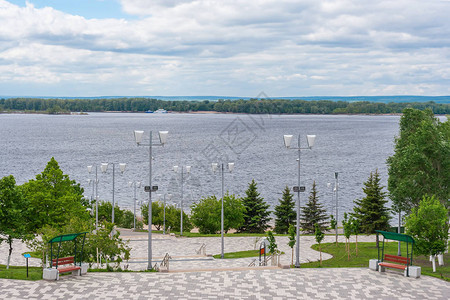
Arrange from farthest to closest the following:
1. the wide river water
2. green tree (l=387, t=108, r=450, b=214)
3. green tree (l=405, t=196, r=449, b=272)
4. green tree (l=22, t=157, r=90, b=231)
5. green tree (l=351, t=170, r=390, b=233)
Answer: the wide river water → green tree (l=351, t=170, r=390, b=233) → green tree (l=22, t=157, r=90, b=231) → green tree (l=387, t=108, r=450, b=214) → green tree (l=405, t=196, r=449, b=272)

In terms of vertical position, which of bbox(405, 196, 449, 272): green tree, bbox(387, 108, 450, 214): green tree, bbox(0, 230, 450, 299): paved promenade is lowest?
bbox(0, 230, 450, 299): paved promenade

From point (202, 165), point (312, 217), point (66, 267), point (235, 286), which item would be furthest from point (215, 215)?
point (202, 165)

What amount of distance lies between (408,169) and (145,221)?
33.3m

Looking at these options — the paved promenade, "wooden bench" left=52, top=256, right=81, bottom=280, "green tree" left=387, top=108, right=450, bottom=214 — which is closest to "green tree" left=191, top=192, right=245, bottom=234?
"green tree" left=387, top=108, right=450, bottom=214

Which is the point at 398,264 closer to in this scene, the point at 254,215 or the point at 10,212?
the point at 10,212

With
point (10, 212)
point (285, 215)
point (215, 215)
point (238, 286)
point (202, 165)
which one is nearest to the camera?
point (238, 286)

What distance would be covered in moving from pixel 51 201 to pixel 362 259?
1940 centimetres

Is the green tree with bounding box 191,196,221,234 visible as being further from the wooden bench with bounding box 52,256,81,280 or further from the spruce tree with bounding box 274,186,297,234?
the wooden bench with bounding box 52,256,81,280

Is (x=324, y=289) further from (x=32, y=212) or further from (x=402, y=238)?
(x=32, y=212)

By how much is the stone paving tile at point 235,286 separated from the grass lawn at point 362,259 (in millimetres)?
2875

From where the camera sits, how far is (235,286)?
16.8 m

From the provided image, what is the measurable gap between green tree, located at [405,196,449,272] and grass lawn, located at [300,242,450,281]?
3.44 ft

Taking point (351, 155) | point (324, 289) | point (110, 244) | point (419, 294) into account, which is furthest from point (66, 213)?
point (351, 155)

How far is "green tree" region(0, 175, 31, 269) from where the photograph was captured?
2270 centimetres
